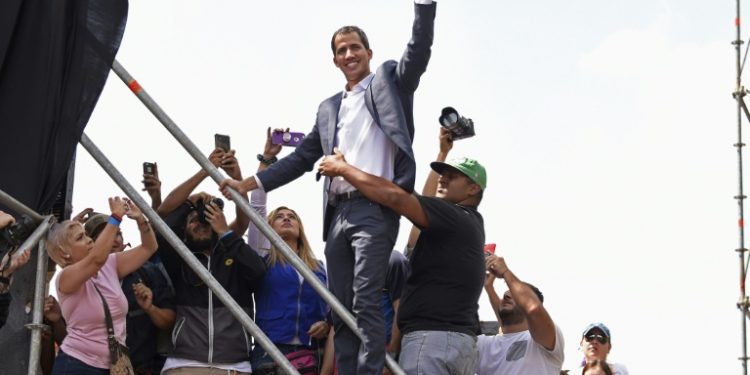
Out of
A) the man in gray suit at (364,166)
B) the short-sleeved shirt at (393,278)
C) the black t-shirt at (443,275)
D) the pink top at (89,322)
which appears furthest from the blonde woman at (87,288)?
the black t-shirt at (443,275)

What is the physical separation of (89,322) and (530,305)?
2.29 metres

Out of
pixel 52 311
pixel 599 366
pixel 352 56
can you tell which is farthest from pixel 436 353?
pixel 52 311

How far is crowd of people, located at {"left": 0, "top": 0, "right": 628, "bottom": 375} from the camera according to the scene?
612cm

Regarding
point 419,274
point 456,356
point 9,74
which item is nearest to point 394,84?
point 419,274

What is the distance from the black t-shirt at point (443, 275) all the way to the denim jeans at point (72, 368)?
1.62 metres

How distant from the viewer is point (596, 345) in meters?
7.77

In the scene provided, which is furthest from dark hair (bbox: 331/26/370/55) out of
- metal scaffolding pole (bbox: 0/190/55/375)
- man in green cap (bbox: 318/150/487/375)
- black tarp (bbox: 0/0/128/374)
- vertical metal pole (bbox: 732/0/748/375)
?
vertical metal pole (bbox: 732/0/748/375)

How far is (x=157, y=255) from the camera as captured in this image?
7.65 meters

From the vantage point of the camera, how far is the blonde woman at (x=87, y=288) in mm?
6543

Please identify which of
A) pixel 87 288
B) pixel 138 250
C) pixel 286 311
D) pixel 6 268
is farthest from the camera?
pixel 286 311

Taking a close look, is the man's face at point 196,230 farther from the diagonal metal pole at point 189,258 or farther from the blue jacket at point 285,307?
the diagonal metal pole at point 189,258

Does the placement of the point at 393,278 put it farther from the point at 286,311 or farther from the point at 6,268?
the point at 6,268

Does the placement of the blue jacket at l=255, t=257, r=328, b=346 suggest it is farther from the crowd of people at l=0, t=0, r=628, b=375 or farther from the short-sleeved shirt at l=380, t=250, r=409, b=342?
the short-sleeved shirt at l=380, t=250, r=409, b=342

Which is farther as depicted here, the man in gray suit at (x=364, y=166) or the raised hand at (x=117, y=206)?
the raised hand at (x=117, y=206)
